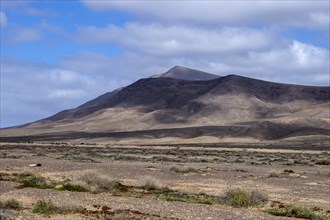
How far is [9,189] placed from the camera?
942 inches

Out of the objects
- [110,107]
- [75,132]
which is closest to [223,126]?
[75,132]

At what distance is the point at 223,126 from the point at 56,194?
122506 mm

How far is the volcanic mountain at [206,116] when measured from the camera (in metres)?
136

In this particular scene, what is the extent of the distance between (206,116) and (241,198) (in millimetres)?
141426

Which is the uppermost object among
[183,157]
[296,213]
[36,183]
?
[36,183]

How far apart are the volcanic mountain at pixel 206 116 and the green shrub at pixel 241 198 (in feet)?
333

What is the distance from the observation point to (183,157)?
6475 cm

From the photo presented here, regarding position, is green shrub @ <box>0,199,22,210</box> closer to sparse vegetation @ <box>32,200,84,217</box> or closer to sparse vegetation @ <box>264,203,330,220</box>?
sparse vegetation @ <box>32,200,84,217</box>

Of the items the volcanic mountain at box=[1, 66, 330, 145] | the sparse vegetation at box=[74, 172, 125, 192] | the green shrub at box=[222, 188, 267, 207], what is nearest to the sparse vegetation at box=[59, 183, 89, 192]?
the sparse vegetation at box=[74, 172, 125, 192]

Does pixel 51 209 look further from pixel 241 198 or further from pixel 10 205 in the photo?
pixel 241 198

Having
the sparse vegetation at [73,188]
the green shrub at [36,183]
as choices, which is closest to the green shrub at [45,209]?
the sparse vegetation at [73,188]

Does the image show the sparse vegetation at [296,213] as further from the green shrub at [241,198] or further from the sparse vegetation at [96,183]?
the sparse vegetation at [96,183]

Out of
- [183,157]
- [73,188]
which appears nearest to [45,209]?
[73,188]

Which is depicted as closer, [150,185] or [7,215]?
[7,215]
